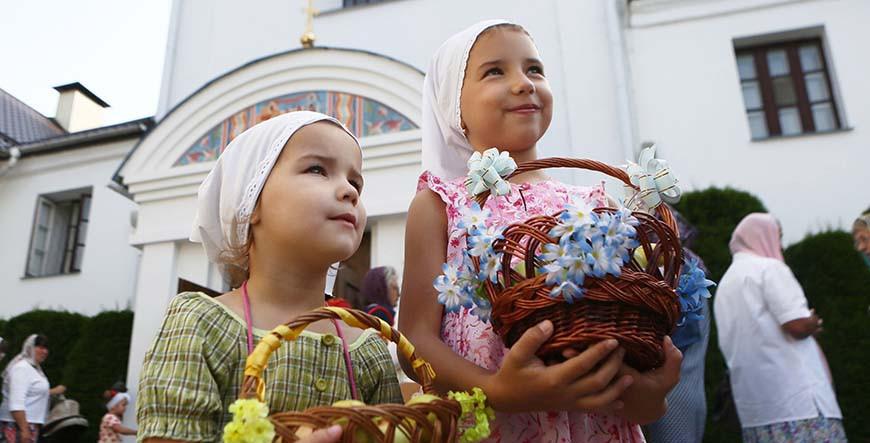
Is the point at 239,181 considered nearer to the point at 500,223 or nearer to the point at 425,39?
the point at 500,223

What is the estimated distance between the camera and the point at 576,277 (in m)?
1.23

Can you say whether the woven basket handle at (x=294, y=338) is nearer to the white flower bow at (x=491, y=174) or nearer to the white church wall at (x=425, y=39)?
the white flower bow at (x=491, y=174)

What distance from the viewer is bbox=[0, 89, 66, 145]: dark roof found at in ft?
46.8

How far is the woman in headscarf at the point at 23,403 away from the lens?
6.26 metres

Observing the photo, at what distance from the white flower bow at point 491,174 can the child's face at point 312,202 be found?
33cm

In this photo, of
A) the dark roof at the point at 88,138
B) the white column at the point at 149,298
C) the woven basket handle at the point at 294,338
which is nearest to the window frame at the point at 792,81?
the white column at the point at 149,298

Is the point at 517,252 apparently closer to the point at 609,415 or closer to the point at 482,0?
the point at 609,415

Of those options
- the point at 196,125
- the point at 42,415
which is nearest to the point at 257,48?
the point at 196,125

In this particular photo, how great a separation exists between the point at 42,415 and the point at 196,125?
3675 millimetres

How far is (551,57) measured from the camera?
9648 mm

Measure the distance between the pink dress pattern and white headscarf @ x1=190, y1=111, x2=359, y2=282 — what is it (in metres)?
0.43

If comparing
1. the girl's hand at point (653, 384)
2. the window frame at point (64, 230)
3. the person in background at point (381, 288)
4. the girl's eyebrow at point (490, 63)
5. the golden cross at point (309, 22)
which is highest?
the golden cross at point (309, 22)

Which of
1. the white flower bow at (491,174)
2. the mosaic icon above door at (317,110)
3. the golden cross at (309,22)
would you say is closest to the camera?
the white flower bow at (491,174)

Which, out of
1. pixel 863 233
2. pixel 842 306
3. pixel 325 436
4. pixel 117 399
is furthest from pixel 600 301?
pixel 117 399
